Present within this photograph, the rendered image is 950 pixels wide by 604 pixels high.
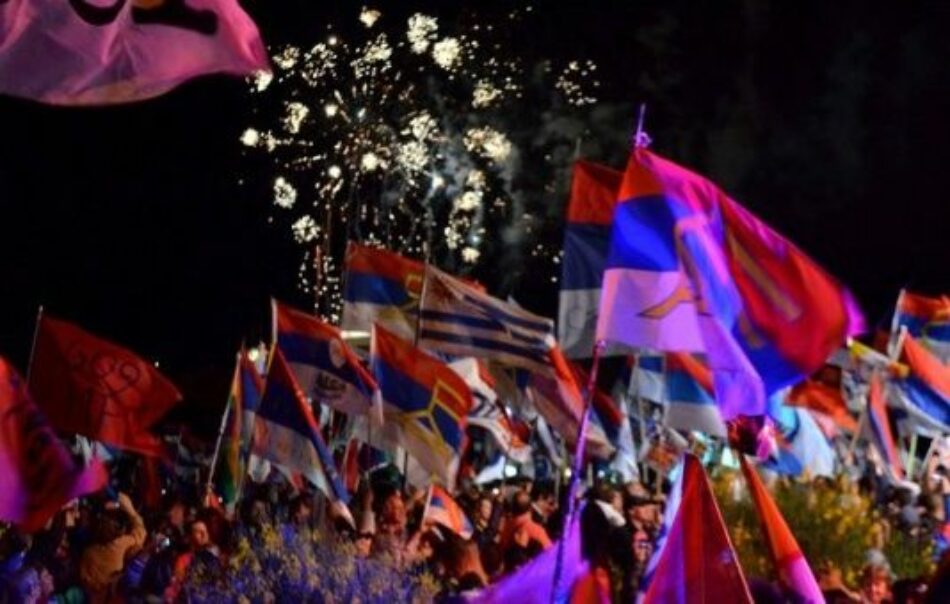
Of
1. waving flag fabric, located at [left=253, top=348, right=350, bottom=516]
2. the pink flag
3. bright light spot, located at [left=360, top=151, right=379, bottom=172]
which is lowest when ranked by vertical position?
waving flag fabric, located at [left=253, top=348, right=350, bottom=516]

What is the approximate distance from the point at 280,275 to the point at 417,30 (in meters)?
16.7

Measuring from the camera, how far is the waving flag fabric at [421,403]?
601 inches

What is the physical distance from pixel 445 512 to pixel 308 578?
7850 mm

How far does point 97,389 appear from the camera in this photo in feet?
48.9

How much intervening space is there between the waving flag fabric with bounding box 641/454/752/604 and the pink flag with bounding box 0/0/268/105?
107 inches

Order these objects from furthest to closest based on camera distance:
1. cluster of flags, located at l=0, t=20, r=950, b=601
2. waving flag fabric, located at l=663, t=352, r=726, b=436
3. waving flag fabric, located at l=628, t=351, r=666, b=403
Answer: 1. waving flag fabric, located at l=628, t=351, r=666, b=403
2. waving flag fabric, located at l=663, t=352, r=726, b=436
3. cluster of flags, located at l=0, t=20, r=950, b=601

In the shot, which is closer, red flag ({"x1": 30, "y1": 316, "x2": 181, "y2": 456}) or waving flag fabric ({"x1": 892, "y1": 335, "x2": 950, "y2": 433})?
red flag ({"x1": 30, "y1": 316, "x2": 181, "y2": 456})

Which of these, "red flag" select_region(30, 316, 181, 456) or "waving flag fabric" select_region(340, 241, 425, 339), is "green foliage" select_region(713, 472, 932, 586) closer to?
"waving flag fabric" select_region(340, 241, 425, 339)

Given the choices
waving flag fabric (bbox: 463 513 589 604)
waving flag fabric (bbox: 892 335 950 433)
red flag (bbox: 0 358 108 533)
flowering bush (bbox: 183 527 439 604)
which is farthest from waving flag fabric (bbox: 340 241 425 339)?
flowering bush (bbox: 183 527 439 604)

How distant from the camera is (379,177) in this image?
40375 millimetres

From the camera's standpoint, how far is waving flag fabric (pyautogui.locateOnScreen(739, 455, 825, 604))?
8133 mm

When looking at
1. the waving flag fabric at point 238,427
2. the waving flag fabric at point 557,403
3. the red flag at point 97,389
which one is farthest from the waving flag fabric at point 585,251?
the waving flag fabric at point 557,403

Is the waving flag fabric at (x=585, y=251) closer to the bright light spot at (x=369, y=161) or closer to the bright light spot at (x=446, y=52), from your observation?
the bright light spot at (x=446, y=52)

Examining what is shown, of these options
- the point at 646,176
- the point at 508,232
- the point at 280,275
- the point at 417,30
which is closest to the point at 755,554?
the point at 646,176
